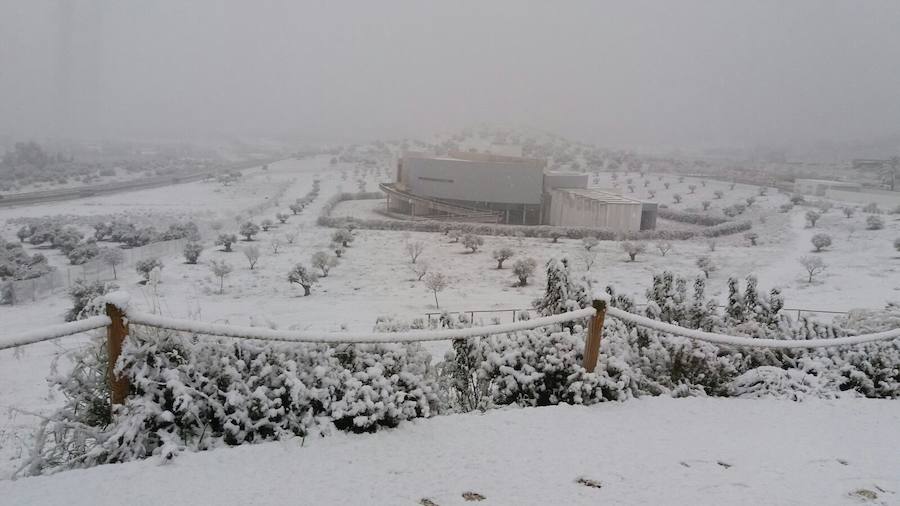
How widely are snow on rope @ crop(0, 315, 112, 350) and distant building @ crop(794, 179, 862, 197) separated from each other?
61.3 metres

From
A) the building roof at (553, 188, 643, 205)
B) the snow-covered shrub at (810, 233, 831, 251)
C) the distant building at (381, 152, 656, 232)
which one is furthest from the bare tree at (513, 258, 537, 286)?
the distant building at (381, 152, 656, 232)

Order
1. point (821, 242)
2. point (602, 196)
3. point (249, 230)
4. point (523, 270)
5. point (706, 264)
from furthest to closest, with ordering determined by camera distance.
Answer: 1. point (602, 196)
2. point (249, 230)
3. point (821, 242)
4. point (706, 264)
5. point (523, 270)

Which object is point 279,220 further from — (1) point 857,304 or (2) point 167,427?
(2) point 167,427

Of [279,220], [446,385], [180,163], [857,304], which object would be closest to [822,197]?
[857,304]

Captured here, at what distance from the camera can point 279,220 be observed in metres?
39.7

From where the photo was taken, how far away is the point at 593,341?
200 inches

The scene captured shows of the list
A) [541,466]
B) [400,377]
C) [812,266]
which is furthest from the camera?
[812,266]

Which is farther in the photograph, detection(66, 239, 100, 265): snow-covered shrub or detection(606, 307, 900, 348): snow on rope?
detection(66, 239, 100, 265): snow-covered shrub

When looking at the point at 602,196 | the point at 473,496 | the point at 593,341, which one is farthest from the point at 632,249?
the point at 473,496

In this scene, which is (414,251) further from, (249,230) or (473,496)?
(473,496)

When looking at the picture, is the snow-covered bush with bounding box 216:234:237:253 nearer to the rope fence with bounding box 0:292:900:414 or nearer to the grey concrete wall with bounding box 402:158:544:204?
the grey concrete wall with bounding box 402:158:544:204

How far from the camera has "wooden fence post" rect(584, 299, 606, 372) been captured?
16.4 feet

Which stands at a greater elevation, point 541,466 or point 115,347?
point 115,347

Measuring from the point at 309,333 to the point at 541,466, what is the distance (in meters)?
1.98
